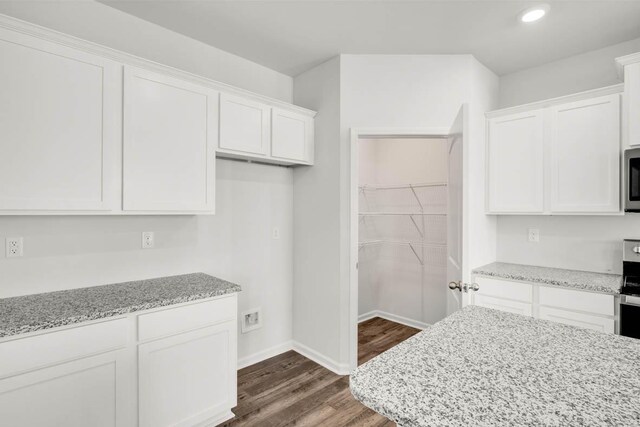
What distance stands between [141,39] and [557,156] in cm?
315

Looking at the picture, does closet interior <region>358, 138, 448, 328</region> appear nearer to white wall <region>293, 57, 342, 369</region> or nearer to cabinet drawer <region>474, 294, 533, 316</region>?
cabinet drawer <region>474, 294, 533, 316</region>

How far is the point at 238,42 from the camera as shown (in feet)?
8.44

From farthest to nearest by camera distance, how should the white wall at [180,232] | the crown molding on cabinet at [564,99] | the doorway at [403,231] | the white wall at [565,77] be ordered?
1. the doorway at [403,231]
2. the white wall at [565,77]
3. the crown molding on cabinet at [564,99]
4. the white wall at [180,232]

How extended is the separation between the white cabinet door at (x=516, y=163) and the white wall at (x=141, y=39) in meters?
2.01

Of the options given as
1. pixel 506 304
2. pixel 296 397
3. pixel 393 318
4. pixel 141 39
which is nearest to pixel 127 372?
pixel 296 397

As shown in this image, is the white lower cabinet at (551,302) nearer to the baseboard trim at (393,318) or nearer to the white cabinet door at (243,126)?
the baseboard trim at (393,318)

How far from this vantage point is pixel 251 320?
2.92 meters

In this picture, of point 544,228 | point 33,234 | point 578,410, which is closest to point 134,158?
point 33,234

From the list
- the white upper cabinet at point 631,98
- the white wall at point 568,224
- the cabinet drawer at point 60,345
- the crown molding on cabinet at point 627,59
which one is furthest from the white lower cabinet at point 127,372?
the crown molding on cabinet at point 627,59

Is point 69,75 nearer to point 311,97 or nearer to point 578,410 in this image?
point 311,97

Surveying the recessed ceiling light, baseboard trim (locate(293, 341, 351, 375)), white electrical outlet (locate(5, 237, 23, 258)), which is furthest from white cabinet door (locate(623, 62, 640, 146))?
white electrical outlet (locate(5, 237, 23, 258))

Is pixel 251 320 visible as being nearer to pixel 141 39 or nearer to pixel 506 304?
pixel 506 304

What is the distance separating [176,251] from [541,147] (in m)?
2.91

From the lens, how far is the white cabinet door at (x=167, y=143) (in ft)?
6.42
